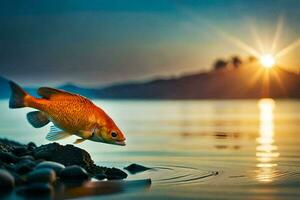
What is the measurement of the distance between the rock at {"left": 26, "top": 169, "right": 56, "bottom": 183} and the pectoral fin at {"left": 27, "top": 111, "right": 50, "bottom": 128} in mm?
3026

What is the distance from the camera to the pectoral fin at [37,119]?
34.0 feet

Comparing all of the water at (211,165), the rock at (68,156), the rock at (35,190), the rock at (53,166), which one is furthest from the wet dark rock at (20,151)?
the rock at (35,190)

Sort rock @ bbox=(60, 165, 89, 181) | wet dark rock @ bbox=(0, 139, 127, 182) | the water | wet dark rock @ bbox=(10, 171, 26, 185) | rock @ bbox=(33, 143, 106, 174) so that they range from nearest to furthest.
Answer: the water, wet dark rock @ bbox=(10, 171, 26, 185), rock @ bbox=(60, 165, 89, 181), wet dark rock @ bbox=(0, 139, 127, 182), rock @ bbox=(33, 143, 106, 174)

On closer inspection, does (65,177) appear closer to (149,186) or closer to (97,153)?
(149,186)

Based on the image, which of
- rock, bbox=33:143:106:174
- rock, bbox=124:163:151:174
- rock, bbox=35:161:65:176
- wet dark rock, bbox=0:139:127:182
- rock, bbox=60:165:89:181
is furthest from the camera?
rock, bbox=124:163:151:174

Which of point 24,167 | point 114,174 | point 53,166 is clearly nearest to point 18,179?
point 24,167

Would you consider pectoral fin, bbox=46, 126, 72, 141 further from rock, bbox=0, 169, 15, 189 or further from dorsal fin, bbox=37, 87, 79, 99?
rock, bbox=0, 169, 15, 189

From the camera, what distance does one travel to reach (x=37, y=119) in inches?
409

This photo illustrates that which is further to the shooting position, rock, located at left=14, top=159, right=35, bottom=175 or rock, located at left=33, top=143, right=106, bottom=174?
rock, located at left=33, top=143, right=106, bottom=174

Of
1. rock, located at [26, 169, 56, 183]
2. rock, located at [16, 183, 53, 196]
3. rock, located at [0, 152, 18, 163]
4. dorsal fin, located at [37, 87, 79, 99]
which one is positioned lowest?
rock, located at [16, 183, 53, 196]

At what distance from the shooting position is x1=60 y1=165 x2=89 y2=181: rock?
14.1m

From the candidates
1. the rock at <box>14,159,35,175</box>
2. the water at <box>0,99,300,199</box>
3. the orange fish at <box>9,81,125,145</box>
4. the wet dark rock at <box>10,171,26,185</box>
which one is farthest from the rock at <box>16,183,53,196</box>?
the orange fish at <box>9,81,125,145</box>

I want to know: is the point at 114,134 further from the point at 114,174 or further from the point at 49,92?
the point at 114,174

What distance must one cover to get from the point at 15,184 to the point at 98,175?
2188 mm
